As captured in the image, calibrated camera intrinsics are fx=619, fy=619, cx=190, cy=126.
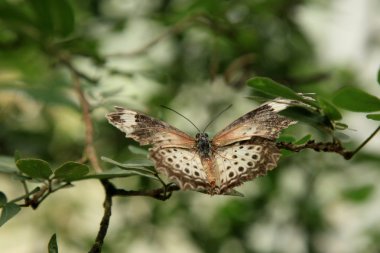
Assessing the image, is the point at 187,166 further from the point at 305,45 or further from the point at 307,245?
the point at 305,45

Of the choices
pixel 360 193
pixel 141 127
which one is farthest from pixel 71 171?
pixel 360 193

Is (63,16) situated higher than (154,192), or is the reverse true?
(63,16)

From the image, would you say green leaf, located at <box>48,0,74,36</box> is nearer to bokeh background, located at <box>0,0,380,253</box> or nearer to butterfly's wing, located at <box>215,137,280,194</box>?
bokeh background, located at <box>0,0,380,253</box>

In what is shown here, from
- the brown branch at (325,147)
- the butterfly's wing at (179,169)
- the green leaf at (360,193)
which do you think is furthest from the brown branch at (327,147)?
the green leaf at (360,193)

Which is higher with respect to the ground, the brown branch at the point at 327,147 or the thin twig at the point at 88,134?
the brown branch at the point at 327,147

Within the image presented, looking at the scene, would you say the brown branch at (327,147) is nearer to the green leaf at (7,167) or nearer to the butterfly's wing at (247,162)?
the butterfly's wing at (247,162)

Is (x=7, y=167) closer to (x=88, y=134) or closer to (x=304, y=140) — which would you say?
(x=88, y=134)

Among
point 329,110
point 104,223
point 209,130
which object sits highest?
point 329,110
